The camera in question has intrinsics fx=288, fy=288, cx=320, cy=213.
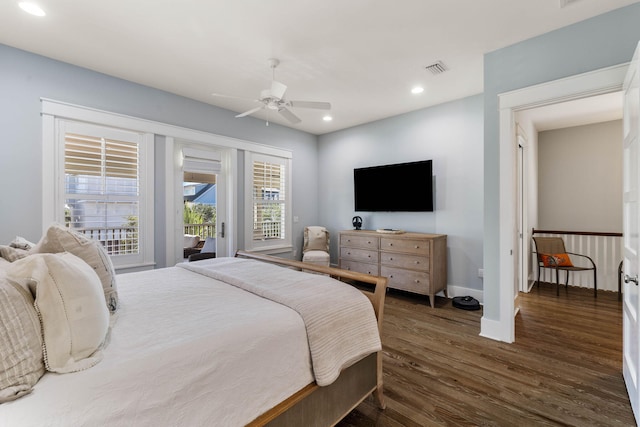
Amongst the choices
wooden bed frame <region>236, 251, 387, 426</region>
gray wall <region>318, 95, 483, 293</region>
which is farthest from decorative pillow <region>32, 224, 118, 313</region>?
gray wall <region>318, 95, 483, 293</region>

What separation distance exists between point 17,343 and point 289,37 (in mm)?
2689

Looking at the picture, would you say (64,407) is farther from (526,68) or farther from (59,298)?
(526,68)

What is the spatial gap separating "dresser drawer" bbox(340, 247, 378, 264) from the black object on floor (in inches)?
46.1

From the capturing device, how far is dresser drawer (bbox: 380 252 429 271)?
12.4 feet

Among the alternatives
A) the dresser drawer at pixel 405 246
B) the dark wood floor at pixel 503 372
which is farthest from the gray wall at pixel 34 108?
the dark wood floor at pixel 503 372

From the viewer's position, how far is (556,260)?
171 inches

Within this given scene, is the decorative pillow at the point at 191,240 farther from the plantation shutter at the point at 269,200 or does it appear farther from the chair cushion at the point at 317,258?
the chair cushion at the point at 317,258

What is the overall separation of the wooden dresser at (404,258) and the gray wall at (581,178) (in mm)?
2802

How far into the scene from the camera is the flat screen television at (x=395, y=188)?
423cm

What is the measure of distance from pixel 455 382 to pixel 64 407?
2277 mm

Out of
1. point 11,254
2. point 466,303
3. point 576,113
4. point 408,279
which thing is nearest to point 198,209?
point 11,254

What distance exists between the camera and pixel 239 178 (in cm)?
455

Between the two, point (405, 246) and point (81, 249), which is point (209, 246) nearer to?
point (405, 246)

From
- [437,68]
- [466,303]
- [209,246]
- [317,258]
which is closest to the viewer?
[437,68]
